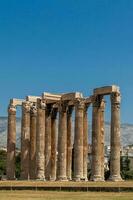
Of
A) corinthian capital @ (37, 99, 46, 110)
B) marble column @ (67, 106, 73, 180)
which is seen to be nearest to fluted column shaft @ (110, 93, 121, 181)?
corinthian capital @ (37, 99, 46, 110)

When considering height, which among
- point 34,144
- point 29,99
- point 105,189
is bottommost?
point 105,189

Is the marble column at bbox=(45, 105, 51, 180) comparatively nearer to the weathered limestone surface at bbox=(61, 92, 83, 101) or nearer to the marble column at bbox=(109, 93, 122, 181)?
the weathered limestone surface at bbox=(61, 92, 83, 101)

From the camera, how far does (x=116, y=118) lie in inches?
3654

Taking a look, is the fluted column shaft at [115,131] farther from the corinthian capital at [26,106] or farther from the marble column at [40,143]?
the corinthian capital at [26,106]

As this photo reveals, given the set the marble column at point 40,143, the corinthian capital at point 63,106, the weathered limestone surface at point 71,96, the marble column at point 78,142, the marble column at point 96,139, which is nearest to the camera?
the marble column at point 96,139

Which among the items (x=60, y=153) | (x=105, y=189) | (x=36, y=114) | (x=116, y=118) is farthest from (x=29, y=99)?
(x=105, y=189)

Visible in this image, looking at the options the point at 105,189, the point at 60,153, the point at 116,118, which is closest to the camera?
the point at 105,189

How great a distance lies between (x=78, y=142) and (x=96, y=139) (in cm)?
325

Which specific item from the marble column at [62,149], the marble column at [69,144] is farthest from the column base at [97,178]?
the marble column at [69,144]

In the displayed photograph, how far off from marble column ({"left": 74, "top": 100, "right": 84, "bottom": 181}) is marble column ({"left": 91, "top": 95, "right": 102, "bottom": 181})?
7.79 ft

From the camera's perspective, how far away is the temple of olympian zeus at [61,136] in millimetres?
93375

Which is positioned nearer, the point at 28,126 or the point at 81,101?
the point at 81,101

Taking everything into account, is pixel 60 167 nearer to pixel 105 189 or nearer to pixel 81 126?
pixel 81 126

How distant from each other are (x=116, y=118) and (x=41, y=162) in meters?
15.7
